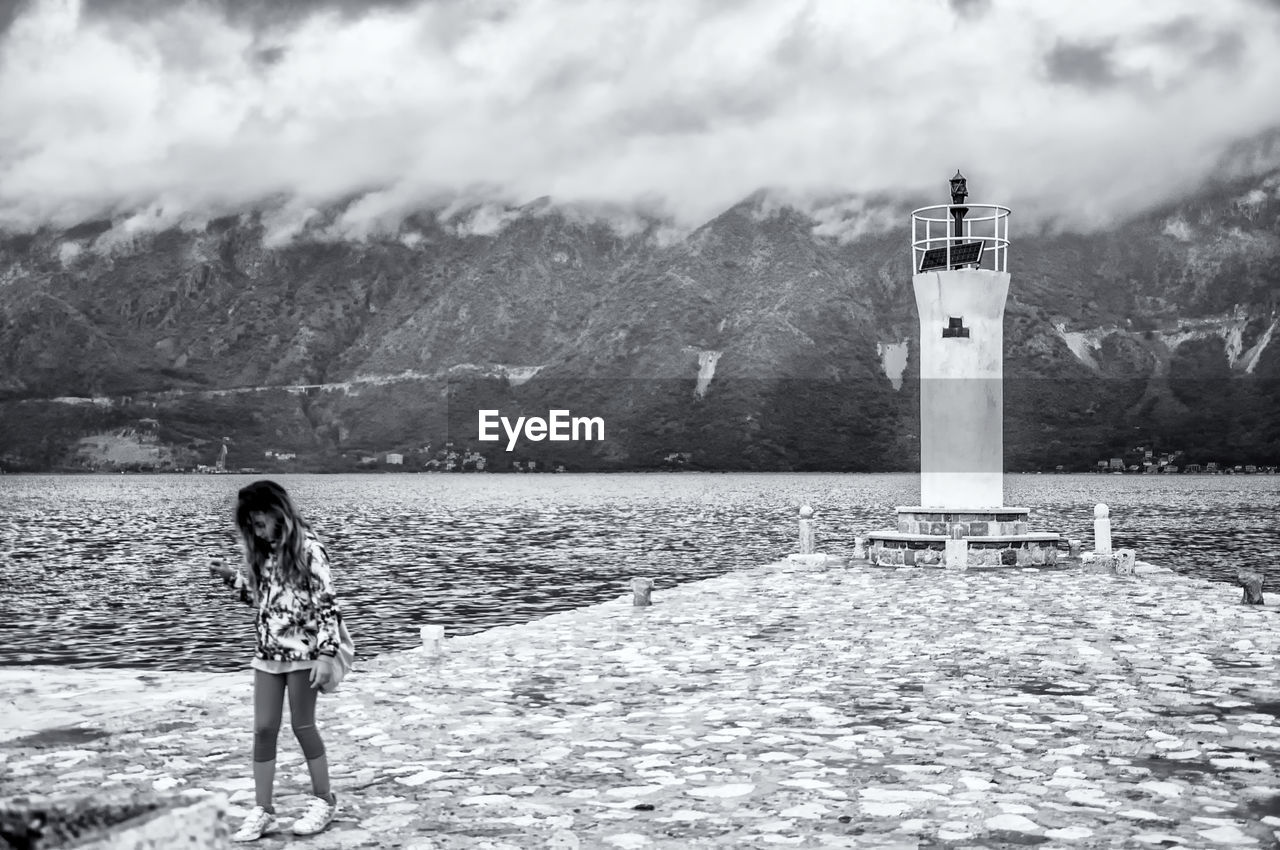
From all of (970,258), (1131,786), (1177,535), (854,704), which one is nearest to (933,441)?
(970,258)

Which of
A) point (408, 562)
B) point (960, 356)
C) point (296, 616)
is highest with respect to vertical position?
point (960, 356)

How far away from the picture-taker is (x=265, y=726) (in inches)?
321

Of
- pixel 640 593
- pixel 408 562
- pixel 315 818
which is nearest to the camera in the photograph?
pixel 315 818

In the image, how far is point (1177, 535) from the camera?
67.4 m

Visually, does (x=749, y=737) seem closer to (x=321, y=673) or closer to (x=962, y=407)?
(x=321, y=673)

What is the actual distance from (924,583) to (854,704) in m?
15.5

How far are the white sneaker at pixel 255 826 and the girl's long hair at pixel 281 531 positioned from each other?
4.72 feet

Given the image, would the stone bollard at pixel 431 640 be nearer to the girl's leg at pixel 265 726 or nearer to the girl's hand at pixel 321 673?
the girl's leg at pixel 265 726

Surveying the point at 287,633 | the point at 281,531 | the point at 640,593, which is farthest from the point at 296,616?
the point at 640,593

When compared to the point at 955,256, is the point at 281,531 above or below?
below

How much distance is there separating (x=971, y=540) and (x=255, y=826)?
2640 centimetres

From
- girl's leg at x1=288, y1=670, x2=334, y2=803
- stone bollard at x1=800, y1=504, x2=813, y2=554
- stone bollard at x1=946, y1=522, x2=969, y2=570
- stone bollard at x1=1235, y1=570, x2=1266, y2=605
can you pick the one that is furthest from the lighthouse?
girl's leg at x1=288, y1=670, x2=334, y2=803

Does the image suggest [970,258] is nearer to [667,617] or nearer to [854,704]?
[667,617]

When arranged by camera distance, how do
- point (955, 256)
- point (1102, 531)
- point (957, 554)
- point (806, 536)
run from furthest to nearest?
point (806, 536), point (1102, 531), point (955, 256), point (957, 554)
